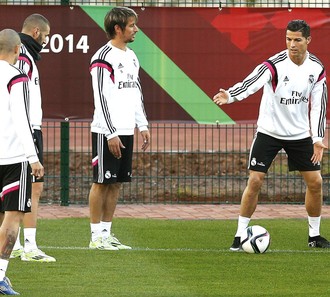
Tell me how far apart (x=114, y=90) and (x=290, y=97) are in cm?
172

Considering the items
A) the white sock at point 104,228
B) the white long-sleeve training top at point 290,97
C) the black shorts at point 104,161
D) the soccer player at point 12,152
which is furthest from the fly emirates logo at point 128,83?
the soccer player at point 12,152

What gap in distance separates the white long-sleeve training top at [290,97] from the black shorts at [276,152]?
61 mm

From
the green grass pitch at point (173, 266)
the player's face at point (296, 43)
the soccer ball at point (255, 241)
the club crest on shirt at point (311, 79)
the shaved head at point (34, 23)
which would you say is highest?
the shaved head at point (34, 23)

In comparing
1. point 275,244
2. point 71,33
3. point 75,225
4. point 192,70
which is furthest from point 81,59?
point 275,244

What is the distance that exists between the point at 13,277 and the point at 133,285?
3.48 feet

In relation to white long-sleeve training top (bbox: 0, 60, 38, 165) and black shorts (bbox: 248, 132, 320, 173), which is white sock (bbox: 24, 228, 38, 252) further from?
black shorts (bbox: 248, 132, 320, 173)

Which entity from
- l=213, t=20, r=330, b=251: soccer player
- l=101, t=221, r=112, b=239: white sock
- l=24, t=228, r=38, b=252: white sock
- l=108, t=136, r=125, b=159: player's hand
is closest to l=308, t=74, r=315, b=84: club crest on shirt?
l=213, t=20, r=330, b=251: soccer player

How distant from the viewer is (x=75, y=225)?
Answer: 13.3 m

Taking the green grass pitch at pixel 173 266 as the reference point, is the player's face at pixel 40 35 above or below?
above

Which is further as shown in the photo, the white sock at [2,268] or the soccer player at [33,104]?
the soccer player at [33,104]

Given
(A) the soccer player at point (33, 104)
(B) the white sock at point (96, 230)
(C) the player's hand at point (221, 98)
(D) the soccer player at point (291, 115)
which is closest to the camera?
(A) the soccer player at point (33, 104)

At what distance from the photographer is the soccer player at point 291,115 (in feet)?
36.5

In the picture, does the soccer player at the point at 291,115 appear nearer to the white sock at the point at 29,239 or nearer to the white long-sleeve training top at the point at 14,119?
the white sock at the point at 29,239

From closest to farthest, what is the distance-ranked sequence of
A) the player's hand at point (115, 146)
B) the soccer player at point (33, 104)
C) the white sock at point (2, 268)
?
the white sock at point (2, 268), the soccer player at point (33, 104), the player's hand at point (115, 146)
